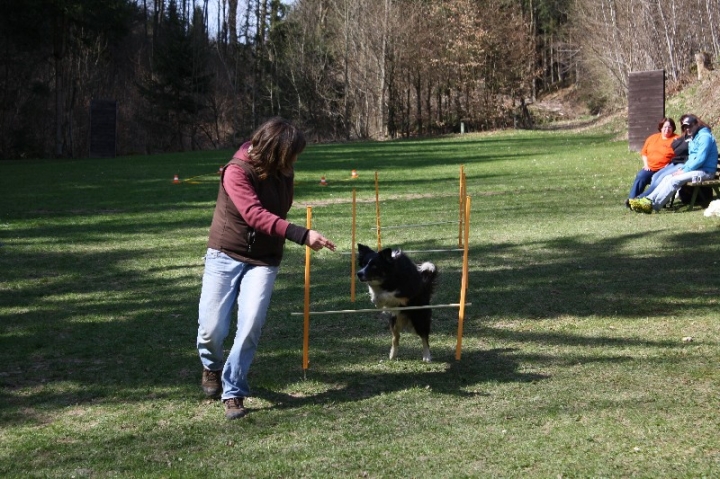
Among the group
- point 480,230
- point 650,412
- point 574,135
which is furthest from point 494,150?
point 650,412

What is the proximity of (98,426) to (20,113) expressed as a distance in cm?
4542

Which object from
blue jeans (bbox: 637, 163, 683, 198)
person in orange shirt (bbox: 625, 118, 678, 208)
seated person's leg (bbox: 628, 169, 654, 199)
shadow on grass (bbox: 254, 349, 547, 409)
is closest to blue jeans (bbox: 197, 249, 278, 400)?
shadow on grass (bbox: 254, 349, 547, 409)

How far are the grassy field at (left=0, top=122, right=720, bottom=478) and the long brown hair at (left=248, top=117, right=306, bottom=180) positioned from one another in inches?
65.0

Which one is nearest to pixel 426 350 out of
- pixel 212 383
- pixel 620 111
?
pixel 212 383

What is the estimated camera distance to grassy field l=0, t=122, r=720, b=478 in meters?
4.69

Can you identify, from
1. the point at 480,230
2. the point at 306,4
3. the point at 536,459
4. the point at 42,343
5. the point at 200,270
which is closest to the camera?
the point at 536,459

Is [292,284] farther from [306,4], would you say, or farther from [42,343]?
[306,4]

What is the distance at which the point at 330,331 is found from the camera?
7.89 metres

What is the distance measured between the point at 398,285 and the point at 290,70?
5575 centimetres

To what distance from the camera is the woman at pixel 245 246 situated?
5.32 metres

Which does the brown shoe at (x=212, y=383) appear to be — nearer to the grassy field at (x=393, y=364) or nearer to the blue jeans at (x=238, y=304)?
the grassy field at (x=393, y=364)

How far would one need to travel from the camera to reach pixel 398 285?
644 cm

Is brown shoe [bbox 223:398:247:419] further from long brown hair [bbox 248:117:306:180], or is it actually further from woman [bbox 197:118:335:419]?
long brown hair [bbox 248:117:306:180]

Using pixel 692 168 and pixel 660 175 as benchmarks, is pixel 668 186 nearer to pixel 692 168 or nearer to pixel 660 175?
pixel 692 168
